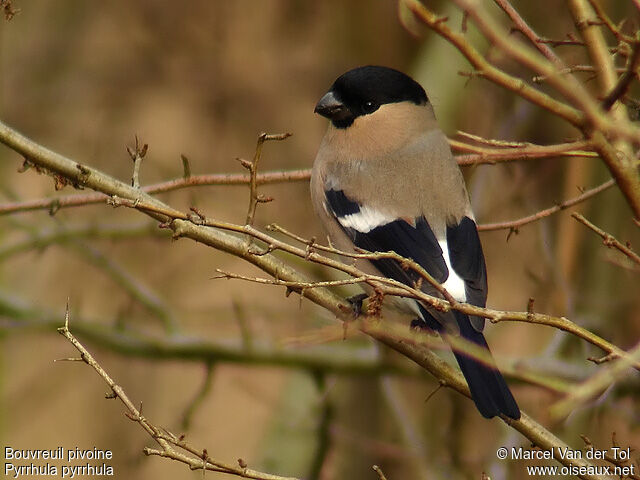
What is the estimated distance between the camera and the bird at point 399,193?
10.1 ft

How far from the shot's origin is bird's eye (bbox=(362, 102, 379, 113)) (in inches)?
144

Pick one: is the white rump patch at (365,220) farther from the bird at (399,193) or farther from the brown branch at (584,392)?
the brown branch at (584,392)

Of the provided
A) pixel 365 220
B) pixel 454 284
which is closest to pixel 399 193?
pixel 365 220

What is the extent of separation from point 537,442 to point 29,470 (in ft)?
9.19

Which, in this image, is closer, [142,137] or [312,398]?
[312,398]

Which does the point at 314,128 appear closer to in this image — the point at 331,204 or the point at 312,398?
the point at 312,398

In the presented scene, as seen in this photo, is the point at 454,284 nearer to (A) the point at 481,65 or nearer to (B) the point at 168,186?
(B) the point at 168,186

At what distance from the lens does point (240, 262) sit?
6215mm

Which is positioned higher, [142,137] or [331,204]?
[142,137]

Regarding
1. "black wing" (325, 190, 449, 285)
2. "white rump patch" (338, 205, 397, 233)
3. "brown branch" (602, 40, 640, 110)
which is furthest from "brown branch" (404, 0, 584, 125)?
"white rump patch" (338, 205, 397, 233)

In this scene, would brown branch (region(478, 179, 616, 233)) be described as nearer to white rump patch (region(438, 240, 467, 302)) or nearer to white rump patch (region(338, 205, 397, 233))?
white rump patch (region(438, 240, 467, 302))

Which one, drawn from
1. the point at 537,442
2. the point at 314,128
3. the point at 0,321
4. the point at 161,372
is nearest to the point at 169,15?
the point at 314,128

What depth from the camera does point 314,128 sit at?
626 centimetres

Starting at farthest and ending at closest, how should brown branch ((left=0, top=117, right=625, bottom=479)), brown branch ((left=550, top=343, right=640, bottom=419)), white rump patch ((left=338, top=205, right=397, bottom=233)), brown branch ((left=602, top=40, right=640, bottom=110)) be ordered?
white rump patch ((left=338, top=205, right=397, bottom=233)) < brown branch ((left=0, top=117, right=625, bottom=479)) < brown branch ((left=602, top=40, right=640, bottom=110)) < brown branch ((left=550, top=343, right=640, bottom=419))
